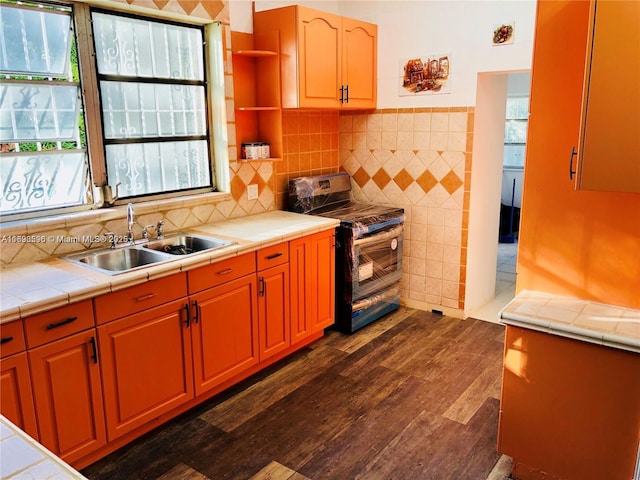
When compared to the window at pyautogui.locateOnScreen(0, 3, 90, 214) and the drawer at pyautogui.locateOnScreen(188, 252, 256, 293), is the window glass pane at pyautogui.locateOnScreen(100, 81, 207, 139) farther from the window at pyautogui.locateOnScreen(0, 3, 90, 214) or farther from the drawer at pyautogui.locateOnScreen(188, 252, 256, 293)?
the drawer at pyautogui.locateOnScreen(188, 252, 256, 293)

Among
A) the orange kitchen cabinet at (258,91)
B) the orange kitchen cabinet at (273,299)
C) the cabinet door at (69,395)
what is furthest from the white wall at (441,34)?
the cabinet door at (69,395)

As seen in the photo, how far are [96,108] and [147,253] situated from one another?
0.84 m

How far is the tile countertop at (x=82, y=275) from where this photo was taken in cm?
202

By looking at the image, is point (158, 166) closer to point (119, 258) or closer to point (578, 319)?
point (119, 258)

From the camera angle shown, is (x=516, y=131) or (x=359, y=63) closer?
(x=359, y=63)

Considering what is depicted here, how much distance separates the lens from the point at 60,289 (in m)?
2.13

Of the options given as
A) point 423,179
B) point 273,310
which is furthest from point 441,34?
point 273,310

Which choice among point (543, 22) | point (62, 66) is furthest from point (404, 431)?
point (62, 66)

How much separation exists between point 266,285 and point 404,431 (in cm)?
113

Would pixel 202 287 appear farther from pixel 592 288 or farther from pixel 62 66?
pixel 592 288

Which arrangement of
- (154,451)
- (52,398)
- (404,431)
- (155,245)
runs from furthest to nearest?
1. (155,245)
2. (404,431)
3. (154,451)
4. (52,398)

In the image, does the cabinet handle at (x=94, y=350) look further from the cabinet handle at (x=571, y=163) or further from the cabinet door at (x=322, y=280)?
the cabinet handle at (x=571, y=163)

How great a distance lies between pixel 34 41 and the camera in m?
2.58

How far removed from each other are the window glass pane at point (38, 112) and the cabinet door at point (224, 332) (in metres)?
1.15
